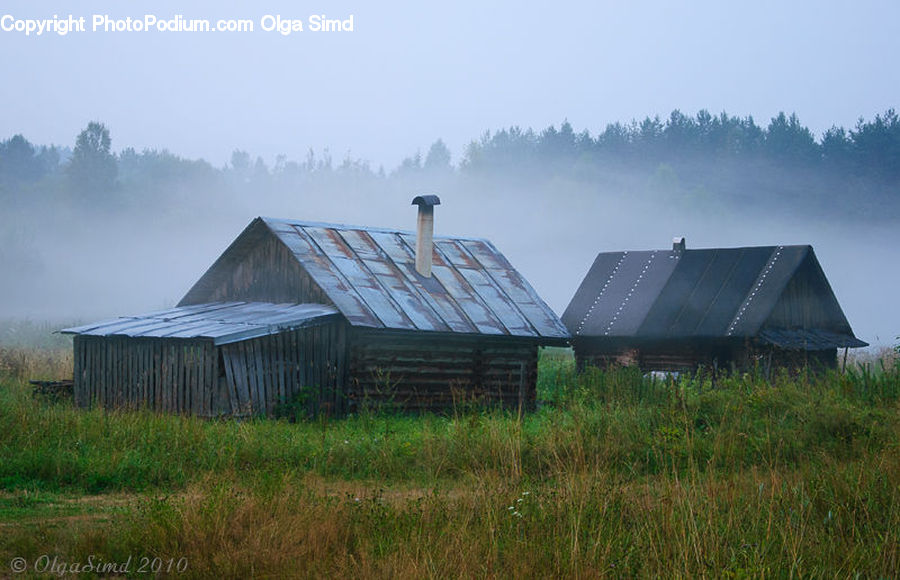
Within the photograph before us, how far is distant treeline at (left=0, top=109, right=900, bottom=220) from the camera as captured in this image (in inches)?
3433

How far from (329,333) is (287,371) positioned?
3.98 ft

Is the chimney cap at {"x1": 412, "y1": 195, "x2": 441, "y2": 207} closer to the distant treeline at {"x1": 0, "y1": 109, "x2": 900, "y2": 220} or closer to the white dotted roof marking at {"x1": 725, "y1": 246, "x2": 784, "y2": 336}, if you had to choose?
the white dotted roof marking at {"x1": 725, "y1": 246, "x2": 784, "y2": 336}

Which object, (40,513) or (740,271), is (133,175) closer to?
(740,271)

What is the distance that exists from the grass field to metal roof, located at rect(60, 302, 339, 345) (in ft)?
13.2

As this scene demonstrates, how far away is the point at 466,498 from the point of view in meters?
8.64

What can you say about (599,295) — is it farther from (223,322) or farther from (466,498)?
(466,498)

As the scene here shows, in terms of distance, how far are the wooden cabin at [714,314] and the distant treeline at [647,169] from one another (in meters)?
59.8

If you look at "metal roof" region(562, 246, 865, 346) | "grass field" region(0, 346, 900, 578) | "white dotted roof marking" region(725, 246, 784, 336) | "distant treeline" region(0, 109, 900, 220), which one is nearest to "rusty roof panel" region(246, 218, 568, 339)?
"grass field" region(0, 346, 900, 578)

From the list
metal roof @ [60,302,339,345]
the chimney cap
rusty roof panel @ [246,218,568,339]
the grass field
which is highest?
the chimney cap

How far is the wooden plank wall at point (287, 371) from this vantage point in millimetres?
18438

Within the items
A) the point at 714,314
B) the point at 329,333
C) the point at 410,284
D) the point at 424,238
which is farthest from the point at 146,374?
the point at 714,314

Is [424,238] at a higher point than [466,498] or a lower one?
higher

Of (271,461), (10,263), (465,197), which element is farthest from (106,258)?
(271,461)

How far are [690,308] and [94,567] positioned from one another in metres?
23.7
